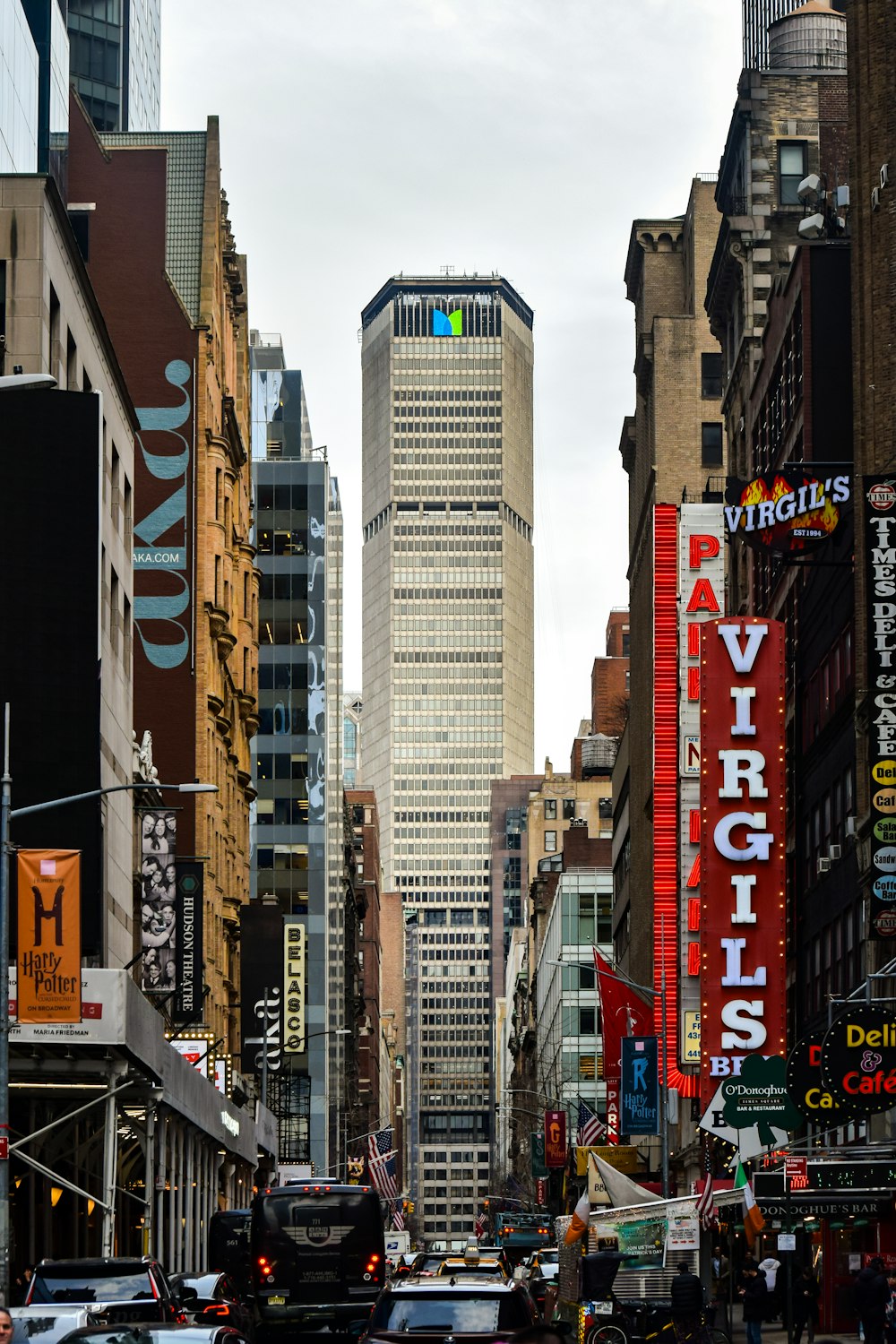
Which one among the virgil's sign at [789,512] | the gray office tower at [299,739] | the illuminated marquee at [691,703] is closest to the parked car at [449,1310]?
the virgil's sign at [789,512]

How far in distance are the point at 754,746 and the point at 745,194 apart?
28770 mm

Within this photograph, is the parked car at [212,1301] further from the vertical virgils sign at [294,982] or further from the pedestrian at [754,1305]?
the vertical virgils sign at [294,982]

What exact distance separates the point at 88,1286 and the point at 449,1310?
7925 mm

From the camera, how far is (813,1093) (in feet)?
107

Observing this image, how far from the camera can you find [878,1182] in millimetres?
35438

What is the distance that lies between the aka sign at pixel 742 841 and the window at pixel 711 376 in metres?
55.9

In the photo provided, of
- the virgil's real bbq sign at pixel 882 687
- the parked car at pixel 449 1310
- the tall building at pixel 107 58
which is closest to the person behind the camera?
the parked car at pixel 449 1310

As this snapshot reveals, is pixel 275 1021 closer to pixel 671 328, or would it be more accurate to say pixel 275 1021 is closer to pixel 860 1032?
pixel 671 328

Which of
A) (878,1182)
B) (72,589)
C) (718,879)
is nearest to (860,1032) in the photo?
(878,1182)

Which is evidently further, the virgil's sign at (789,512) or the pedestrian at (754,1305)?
the virgil's sign at (789,512)

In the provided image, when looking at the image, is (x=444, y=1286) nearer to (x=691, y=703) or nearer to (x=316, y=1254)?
(x=316, y=1254)

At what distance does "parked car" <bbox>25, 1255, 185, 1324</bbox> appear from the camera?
25.6 metres

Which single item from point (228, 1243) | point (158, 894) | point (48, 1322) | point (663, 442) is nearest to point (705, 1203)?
point (48, 1322)

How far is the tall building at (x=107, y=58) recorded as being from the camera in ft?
376
